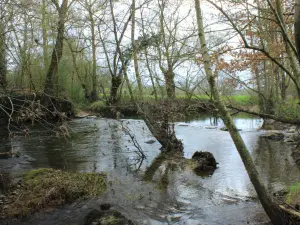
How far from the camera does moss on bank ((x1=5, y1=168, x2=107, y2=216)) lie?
522 cm

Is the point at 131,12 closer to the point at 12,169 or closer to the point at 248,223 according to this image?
the point at 12,169

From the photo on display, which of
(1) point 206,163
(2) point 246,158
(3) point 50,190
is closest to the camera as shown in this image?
(2) point 246,158

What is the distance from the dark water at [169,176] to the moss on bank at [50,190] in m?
0.30

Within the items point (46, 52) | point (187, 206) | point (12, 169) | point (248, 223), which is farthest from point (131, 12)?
point (46, 52)

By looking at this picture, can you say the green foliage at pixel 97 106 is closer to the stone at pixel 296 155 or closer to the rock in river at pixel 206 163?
the rock in river at pixel 206 163

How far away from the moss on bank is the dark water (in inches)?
11.8

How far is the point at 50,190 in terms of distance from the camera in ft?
18.1

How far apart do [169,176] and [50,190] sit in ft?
10.4

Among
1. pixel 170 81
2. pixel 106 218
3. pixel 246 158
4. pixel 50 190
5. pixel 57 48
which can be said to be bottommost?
pixel 106 218

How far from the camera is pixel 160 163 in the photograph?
8781mm

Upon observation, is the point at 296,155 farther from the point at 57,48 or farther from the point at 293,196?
the point at 57,48

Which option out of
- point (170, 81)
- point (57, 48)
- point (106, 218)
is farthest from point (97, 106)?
point (106, 218)

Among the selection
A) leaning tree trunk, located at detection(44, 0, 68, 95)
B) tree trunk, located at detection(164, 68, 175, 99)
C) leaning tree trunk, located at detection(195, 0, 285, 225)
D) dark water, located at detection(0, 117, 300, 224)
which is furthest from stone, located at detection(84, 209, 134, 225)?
leaning tree trunk, located at detection(44, 0, 68, 95)

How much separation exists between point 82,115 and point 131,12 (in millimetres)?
12102
